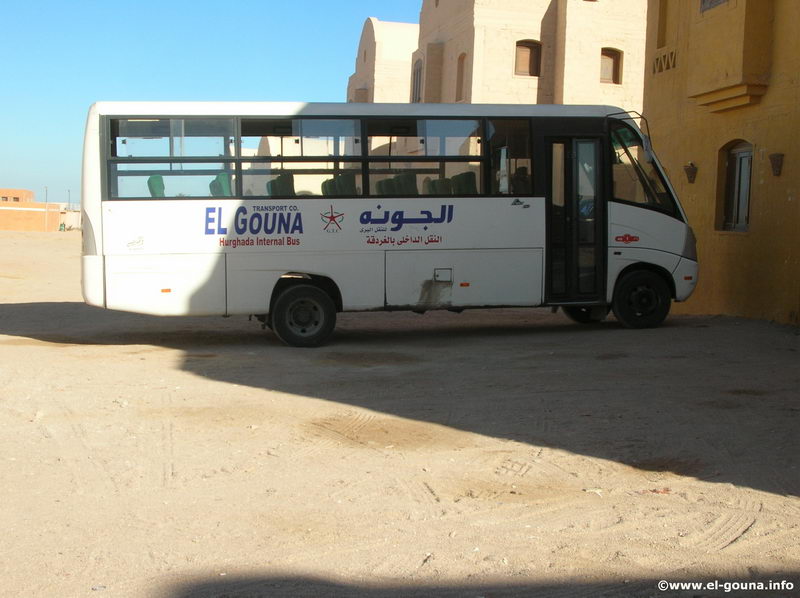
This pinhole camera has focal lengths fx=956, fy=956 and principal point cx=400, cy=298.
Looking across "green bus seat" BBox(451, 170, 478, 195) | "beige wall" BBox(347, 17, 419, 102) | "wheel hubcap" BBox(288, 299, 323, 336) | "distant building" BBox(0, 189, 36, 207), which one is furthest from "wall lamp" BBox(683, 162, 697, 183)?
"distant building" BBox(0, 189, 36, 207)

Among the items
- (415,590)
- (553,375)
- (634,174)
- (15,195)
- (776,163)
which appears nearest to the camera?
(415,590)

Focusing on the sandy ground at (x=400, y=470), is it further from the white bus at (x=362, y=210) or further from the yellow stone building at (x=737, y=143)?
the yellow stone building at (x=737, y=143)

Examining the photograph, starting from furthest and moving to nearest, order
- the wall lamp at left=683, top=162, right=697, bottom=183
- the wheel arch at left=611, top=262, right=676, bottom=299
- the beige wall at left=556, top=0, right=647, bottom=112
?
the beige wall at left=556, top=0, right=647, bottom=112 → the wall lamp at left=683, top=162, right=697, bottom=183 → the wheel arch at left=611, top=262, right=676, bottom=299

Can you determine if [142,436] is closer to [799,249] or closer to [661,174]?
[661,174]

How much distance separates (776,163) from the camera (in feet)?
46.6

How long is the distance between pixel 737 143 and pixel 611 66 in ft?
58.5

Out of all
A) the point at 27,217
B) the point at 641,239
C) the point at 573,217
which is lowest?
the point at 27,217

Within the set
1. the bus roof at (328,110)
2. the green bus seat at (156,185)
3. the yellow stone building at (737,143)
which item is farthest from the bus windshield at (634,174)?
the green bus seat at (156,185)

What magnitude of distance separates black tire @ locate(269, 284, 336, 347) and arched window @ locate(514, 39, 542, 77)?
21.5m

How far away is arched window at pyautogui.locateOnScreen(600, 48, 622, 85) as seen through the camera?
32.5 metres

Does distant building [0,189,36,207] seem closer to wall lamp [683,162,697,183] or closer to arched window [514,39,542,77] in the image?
arched window [514,39,542,77]

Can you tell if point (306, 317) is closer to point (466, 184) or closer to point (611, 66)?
point (466, 184)

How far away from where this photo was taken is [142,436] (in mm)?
7297

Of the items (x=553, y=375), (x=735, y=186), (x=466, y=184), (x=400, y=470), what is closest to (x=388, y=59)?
(x=735, y=186)
